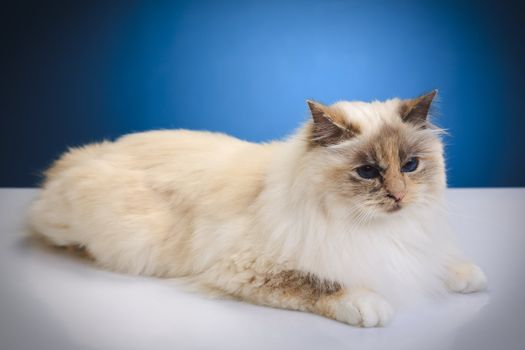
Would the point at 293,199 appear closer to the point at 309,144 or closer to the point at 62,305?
the point at 309,144

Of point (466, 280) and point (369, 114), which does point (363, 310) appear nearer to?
point (466, 280)

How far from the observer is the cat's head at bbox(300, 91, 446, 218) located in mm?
1721

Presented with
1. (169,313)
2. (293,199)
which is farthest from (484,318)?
(169,313)

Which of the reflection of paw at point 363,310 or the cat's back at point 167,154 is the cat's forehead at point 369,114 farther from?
the reflection of paw at point 363,310

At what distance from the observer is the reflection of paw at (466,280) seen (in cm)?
198

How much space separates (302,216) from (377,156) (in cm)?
31

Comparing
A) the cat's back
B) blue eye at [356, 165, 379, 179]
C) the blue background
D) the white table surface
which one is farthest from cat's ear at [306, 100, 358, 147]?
the blue background

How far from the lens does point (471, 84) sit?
11.4 ft

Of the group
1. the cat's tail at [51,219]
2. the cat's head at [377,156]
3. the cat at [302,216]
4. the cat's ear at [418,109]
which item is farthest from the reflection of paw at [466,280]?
the cat's tail at [51,219]

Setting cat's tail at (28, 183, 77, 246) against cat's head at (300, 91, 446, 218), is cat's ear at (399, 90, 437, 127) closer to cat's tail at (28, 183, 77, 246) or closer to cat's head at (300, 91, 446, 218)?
cat's head at (300, 91, 446, 218)

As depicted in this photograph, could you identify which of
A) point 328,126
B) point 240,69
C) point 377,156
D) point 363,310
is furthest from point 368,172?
point 240,69

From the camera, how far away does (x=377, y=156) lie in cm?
172

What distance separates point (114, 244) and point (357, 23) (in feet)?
6.53

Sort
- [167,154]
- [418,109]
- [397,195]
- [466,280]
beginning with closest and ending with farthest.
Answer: [397,195]
[418,109]
[466,280]
[167,154]
